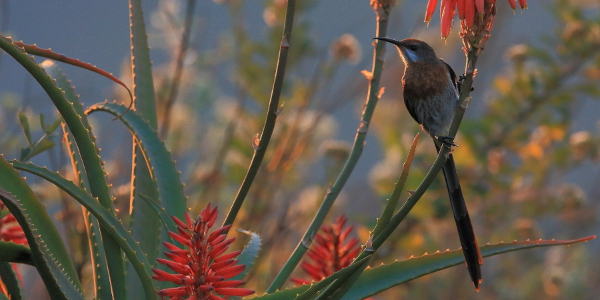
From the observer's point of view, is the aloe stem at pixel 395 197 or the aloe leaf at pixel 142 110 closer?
the aloe stem at pixel 395 197

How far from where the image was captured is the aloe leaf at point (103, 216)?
1199 mm

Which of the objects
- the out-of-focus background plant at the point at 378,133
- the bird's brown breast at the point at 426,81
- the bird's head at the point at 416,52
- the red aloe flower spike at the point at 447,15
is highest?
the red aloe flower spike at the point at 447,15

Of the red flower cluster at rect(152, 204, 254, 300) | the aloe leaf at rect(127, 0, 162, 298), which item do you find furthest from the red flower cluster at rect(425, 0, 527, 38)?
the aloe leaf at rect(127, 0, 162, 298)

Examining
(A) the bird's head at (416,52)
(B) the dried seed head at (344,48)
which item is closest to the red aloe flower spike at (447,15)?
(A) the bird's head at (416,52)

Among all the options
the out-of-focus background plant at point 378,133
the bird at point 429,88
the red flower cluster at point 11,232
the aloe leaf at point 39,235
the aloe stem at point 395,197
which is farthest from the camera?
the out-of-focus background plant at point 378,133

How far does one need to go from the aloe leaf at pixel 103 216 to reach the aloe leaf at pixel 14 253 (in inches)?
4.0

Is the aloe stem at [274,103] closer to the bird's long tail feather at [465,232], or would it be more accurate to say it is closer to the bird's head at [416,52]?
the bird's long tail feather at [465,232]

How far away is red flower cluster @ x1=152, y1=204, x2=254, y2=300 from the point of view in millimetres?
1197

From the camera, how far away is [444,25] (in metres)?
1.38

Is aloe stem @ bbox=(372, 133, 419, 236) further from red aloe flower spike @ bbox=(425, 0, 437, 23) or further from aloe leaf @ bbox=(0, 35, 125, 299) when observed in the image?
aloe leaf @ bbox=(0, 35, 125, 299)

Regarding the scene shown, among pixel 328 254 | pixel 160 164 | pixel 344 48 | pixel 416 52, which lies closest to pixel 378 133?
pixel 344 48

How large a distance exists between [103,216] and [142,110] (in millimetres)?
459

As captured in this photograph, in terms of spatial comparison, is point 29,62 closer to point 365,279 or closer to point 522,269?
point 365,279

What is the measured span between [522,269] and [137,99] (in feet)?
14.1
